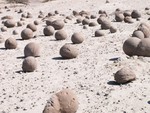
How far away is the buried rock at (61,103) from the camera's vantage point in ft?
25.7

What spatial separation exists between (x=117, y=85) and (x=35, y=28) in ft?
35.0

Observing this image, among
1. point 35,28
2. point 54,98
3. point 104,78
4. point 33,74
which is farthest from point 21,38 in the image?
point 54,98

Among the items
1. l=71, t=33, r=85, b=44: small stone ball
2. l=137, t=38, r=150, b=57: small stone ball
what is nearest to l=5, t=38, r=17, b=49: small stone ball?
l=71, t=33, r=85, b=44: small stone ball

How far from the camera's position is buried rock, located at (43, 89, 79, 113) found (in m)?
7.84

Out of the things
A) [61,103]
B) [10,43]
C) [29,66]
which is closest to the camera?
[61,103]

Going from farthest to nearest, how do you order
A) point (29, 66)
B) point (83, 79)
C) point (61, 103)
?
point (29, 66), point (83, 79), point (61, 103)

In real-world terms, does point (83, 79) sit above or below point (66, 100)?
below

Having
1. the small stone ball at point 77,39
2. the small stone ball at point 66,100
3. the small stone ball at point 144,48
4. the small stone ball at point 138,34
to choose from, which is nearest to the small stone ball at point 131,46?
the small stone ball at point 144,48

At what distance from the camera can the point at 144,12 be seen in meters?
25.2

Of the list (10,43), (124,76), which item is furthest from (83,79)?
(10,43)

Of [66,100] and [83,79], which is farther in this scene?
[83,79]

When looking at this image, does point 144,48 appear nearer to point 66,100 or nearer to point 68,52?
point 68,52

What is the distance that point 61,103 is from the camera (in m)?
7.95

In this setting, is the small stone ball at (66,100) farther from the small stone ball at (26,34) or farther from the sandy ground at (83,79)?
the small stone ball at (26,34)
